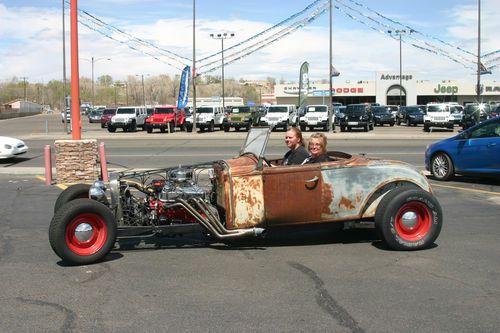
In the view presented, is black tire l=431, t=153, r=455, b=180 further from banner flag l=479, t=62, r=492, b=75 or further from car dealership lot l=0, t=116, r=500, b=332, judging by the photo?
banner flag l=479, t=62, r=492, b=75

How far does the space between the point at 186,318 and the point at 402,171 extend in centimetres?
345

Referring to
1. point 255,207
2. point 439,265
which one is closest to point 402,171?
point 439,265

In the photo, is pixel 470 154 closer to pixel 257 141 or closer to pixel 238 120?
pixel 257 141

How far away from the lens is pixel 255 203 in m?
6.33

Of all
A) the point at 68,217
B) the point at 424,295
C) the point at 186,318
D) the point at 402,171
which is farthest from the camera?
the point at 402,171

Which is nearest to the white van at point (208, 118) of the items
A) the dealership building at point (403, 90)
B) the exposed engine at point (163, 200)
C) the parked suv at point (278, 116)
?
the parked suv at point (278, 116)

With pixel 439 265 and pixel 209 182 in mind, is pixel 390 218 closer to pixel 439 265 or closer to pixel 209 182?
pixel 439 265

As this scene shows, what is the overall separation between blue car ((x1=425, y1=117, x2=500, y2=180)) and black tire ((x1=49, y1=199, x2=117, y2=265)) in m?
8.61

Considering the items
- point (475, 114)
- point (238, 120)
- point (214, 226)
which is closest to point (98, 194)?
point (214, 226)

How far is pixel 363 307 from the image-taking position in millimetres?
4730

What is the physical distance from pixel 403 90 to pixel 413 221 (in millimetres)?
86404

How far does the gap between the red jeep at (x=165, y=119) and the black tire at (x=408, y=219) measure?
33078 mm

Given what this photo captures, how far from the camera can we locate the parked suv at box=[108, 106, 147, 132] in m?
41.3

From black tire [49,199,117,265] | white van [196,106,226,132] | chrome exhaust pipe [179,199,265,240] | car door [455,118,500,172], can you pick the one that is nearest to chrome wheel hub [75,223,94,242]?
black tire [49,199,117,265]
